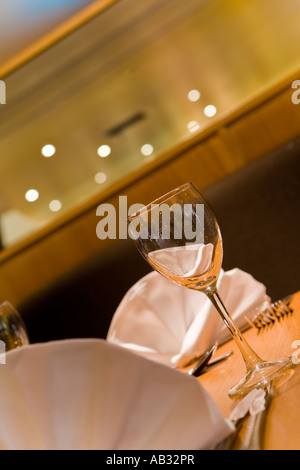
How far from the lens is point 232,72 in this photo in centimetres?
433

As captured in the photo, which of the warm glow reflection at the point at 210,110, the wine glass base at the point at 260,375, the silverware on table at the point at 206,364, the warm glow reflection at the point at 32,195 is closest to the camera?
the wine glass base at the point at 260,375

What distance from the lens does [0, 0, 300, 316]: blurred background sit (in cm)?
427

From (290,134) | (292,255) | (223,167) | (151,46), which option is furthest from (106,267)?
(151,46)

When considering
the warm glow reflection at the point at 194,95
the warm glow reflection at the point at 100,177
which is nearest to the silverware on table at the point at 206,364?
the warm glow reflection at the point at 194,95

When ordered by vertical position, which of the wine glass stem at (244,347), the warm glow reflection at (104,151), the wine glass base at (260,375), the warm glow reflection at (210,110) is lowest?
the wine glass base at (260,375)

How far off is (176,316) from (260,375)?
0.50 metres

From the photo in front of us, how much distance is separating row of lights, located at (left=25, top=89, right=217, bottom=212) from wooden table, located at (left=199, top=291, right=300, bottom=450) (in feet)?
11.7

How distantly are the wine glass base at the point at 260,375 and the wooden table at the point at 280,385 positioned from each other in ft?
0.04

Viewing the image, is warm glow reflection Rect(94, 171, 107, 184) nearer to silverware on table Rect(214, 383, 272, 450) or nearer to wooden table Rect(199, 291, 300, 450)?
wooden table Rect(199, 291, 300, 450)

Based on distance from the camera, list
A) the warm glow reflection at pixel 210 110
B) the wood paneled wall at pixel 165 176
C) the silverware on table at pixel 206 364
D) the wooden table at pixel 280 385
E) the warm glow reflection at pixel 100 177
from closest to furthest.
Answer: the wooden table at pixel 280 385, the silverware on table at pixel 206 364, the wood paneled wall at pixel 165 176, the warm glow reflection at pixel 210 110, the warm glow reflection at pixel 100 177

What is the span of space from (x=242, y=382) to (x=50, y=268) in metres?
1.84

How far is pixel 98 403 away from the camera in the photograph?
0.44 metres

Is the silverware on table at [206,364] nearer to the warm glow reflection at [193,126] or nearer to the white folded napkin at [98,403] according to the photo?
the white folded napkin at [98,403]

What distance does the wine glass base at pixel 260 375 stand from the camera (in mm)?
579
